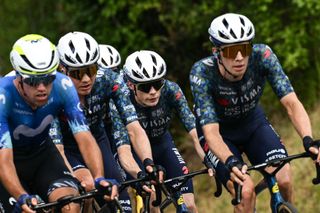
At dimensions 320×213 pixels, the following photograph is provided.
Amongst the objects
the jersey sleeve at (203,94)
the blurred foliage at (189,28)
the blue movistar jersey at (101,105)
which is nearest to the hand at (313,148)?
the jersey sleeve at (203,94)

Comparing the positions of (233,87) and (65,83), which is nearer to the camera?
(65,83)

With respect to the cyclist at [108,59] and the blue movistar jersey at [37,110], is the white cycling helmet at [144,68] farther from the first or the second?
the blue movistar jersey at [37,110]

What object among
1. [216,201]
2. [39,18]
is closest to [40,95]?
[216,201]

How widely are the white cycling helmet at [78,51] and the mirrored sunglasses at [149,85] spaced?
1.00 metres

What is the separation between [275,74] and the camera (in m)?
10.5

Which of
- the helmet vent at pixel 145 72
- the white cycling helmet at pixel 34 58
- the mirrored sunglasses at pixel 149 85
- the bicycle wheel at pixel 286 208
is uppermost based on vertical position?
the white cycling helmet at pixel 34 58

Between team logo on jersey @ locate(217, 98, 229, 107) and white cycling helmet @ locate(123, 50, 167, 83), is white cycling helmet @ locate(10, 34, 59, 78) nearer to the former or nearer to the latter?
team logo on jersey @ locate(217, 98, 229, 107)

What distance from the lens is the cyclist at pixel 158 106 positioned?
12.1m

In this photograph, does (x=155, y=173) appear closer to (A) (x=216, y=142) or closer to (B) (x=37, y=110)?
(A) (x=216, y=142)

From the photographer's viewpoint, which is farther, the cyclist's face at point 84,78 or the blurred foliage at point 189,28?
the blurred foliage at point 189,28

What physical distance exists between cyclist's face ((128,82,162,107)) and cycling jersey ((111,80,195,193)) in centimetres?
12

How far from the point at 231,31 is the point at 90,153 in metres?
2.00

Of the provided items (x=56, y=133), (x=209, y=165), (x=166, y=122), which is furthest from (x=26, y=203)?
(x=166, y=122)

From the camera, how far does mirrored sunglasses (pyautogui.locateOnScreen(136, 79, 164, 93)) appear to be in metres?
12.0
